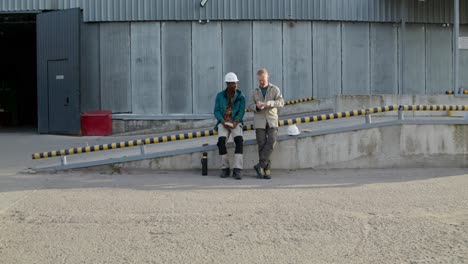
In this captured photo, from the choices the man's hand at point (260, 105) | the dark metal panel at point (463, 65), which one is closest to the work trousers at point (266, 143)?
the man's hand at point (260, 105)

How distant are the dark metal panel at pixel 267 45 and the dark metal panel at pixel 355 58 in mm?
2255

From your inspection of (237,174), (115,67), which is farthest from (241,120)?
(115,67)

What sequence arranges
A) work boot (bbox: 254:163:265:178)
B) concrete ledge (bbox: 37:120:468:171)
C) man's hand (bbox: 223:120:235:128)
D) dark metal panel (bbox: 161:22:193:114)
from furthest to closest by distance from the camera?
dark metal panel (bbox: 161:22:193:114) → concrete ledge (bbox: 37:120:468:171) → work boot (bbox: 254:163:265:178) → man's hand (bbox: 223:120:235:128)

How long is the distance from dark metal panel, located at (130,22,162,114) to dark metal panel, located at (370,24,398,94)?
23.5 feet

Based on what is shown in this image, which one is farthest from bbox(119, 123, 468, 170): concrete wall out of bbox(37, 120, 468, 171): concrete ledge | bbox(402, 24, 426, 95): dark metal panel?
bbox(402, 24, 426, 95): dark metal panel

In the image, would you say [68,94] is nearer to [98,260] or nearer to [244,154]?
[244,154]

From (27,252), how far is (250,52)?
13.2 m

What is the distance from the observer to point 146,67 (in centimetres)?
1806

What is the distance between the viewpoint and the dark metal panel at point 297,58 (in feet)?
59.7

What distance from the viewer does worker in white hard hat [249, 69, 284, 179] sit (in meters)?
9.73

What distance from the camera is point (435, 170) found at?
10.5 metres

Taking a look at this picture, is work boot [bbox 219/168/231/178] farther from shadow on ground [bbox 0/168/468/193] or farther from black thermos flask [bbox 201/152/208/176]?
black thermos flask [bbox 201/152/208/176]

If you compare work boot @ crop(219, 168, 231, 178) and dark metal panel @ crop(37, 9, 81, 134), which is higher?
dark metal panel @ crop(37, 9, 81, 134)

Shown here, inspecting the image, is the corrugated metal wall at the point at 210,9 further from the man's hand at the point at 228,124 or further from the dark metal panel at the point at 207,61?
the man's hand at the point at 228,124
